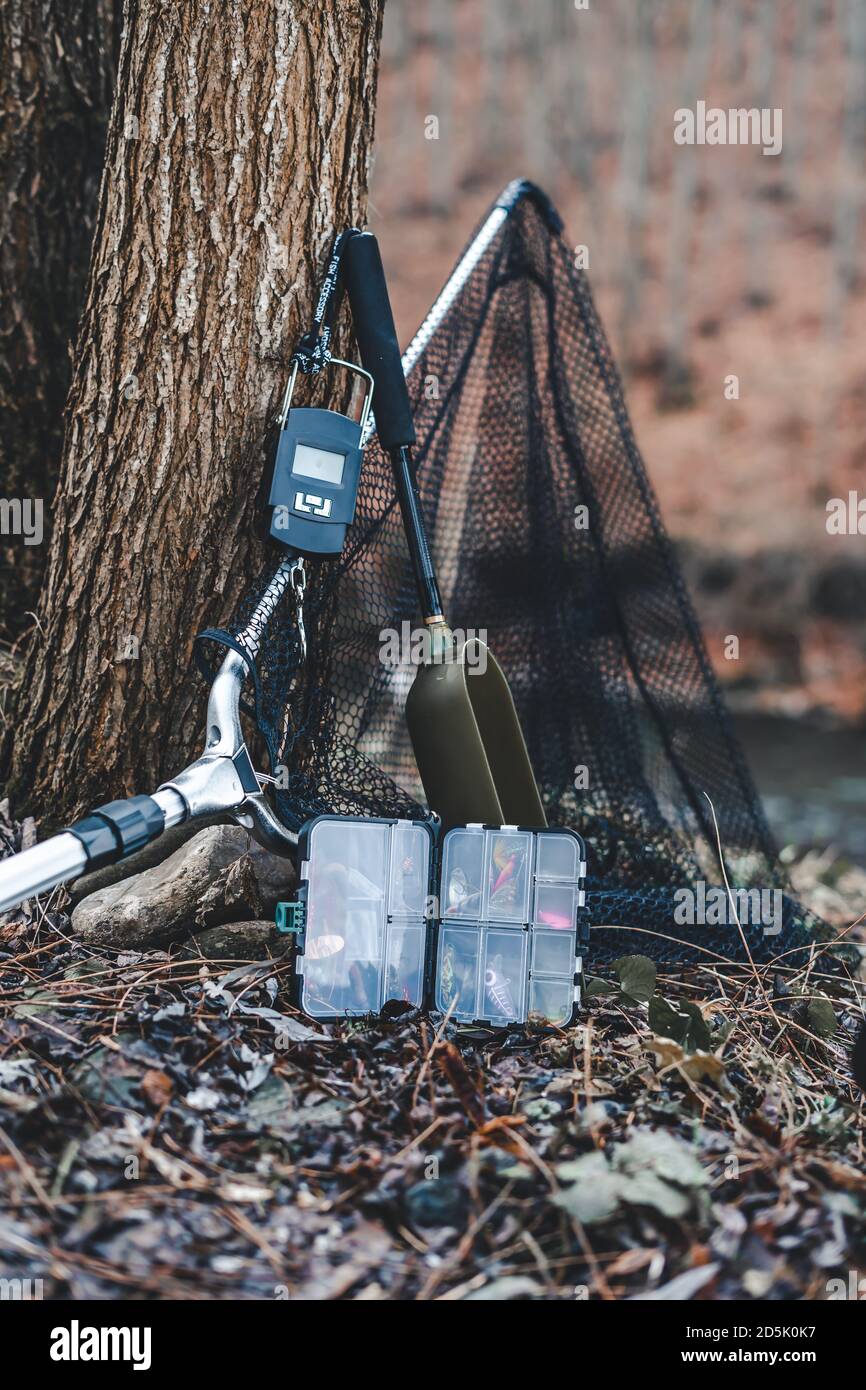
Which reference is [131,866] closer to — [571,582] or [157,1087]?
[157,1087]

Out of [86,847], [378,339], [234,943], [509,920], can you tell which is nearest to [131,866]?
[234,943]

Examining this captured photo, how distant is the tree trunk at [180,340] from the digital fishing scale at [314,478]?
0.31 feet

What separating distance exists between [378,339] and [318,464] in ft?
1.14

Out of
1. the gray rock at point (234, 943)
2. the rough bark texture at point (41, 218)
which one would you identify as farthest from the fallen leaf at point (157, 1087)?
the rough bark texture at point (41, 218)

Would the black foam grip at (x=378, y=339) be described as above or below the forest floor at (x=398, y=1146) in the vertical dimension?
above

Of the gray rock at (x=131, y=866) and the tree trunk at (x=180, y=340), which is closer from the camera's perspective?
the tree trunk at (x=180, y=340)

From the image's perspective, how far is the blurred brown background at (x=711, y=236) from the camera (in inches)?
396

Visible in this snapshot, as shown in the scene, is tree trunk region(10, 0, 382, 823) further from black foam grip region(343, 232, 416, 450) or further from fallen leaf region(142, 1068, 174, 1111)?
fallen leaf region(142, 1068, 174, 1111)

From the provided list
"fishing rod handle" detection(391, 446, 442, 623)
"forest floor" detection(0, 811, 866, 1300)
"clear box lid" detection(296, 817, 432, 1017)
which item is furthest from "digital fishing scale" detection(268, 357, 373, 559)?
"forest floor" detection(0, 811, 866, 1300)

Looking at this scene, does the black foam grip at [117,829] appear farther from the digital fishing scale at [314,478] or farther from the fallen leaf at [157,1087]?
the digital fishing scale at [314,478]

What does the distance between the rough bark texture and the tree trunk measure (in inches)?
21.1

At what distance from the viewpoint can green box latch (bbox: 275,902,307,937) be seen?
6.90 feet

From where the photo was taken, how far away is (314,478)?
94.3 inches
